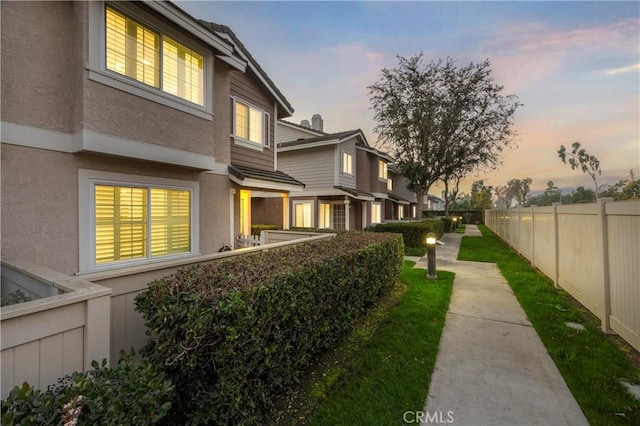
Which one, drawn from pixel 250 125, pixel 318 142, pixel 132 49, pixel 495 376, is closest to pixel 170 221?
pixel 132 49

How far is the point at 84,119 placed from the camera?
169 inches

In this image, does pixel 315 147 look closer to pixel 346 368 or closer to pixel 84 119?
pixel 84 119

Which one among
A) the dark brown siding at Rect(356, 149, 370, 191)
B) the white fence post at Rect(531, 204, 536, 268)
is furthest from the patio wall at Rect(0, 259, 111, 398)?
the dark brown siding at Rect(356, 149, 370, 191)

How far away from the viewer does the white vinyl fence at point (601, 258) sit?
3777 millimetres

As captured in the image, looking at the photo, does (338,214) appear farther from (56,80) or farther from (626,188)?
(626,188)

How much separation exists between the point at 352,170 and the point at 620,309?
566 inches

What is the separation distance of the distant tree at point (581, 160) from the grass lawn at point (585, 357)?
31403 millimetres

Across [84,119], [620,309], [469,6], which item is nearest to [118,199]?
[84,119]

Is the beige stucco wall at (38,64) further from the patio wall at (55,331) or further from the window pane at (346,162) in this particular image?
the window pane at (346,162)

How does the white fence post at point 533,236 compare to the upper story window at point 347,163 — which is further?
the upper story window at point 347,163

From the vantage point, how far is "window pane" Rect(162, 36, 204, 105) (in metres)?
5.53

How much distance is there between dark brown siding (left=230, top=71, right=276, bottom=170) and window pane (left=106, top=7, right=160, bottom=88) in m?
3.04

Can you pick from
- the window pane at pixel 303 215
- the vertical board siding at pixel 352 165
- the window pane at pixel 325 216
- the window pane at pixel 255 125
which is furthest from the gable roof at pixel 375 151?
the window pane at pixel 255 125

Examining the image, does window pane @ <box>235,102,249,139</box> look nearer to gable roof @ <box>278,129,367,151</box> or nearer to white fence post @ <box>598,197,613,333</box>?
gable roof @ <box>278,129,367,151</box>
